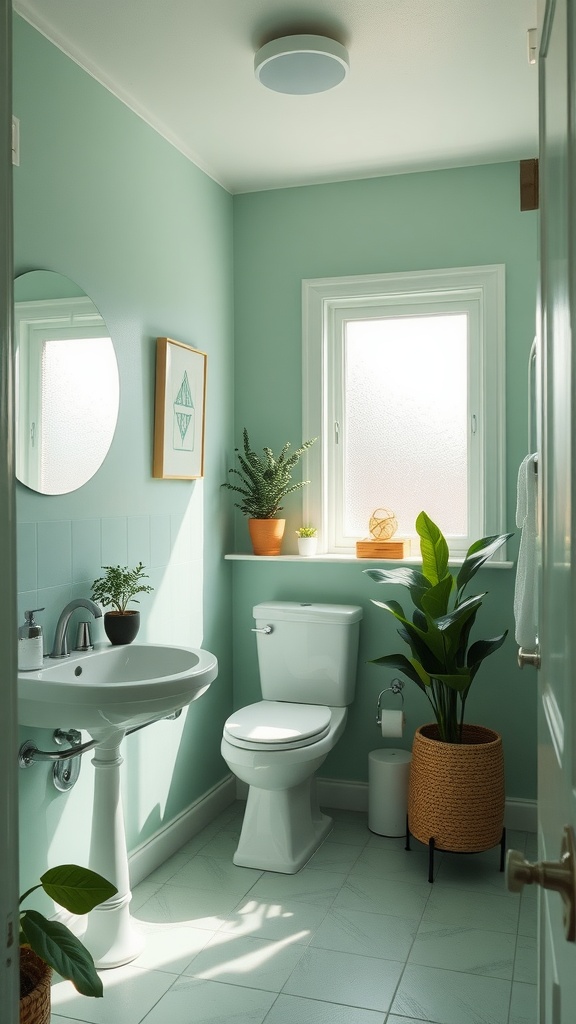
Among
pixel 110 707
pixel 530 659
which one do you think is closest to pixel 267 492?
pixel 110 707

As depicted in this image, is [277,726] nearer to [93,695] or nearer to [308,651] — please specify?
[308,651]

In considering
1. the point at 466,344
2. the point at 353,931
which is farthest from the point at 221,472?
the point at 353,931

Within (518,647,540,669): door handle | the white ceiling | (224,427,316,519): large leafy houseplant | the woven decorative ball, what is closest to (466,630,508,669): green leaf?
the woven decorative ball

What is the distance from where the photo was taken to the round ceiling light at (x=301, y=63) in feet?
7.57

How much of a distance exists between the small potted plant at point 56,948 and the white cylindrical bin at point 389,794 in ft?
5.25

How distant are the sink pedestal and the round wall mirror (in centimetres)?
77

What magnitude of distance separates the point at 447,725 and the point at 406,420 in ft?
4.10

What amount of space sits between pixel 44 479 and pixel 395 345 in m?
1.74

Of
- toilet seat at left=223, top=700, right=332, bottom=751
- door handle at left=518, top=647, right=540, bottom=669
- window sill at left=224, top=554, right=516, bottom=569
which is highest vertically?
window sill at left=224, top=554, right=516, bottom=569

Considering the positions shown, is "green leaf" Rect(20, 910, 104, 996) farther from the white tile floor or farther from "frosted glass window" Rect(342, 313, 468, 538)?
"frosted glass window" Rect(342, 313, 468, 538)

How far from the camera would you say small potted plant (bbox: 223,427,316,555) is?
3.39 metres

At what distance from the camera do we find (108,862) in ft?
7.54

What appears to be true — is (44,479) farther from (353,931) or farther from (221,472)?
(353,931)

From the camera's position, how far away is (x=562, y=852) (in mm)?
843
